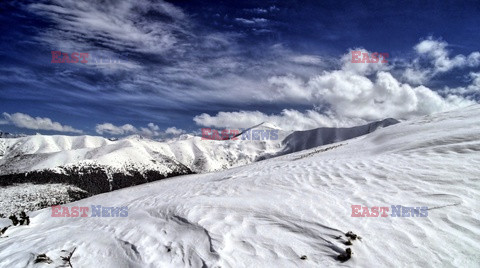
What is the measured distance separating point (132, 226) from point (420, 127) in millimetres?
20123

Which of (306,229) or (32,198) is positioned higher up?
(306,229)

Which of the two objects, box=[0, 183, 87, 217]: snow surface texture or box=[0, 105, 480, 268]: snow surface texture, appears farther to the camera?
box=[0, 183, 87, 217]: snow surface texture

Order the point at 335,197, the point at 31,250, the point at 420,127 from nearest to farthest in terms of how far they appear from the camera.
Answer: the point at 31,250 → the point at 335,197 → the point at 420,127

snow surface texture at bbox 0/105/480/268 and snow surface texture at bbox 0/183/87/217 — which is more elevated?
snow surface texture at bbox 0/105/480/268

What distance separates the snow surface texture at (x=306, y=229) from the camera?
15.3ft

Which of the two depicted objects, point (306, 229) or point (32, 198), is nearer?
point (306, 229)

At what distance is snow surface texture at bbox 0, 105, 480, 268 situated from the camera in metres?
4.66

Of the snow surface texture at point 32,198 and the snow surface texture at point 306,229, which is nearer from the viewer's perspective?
the snow surface texture at point 306,229

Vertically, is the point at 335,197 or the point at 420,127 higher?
the point at 420,127

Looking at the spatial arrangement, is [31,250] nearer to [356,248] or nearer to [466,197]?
[356,248]

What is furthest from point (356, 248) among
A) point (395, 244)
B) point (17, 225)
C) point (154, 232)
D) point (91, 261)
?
point (17, 225)

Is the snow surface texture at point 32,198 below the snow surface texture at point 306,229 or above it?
below

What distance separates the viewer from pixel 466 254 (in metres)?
4.21

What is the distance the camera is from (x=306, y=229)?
575 centimetres
